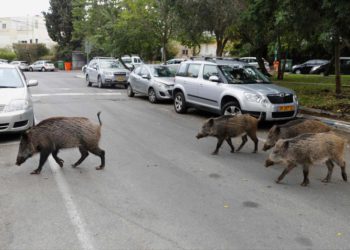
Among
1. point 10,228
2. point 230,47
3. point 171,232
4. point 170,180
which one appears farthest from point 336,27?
point 230,47

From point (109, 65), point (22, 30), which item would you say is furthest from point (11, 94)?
point (22, 30)

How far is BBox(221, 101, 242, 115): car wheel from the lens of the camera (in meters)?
11.0

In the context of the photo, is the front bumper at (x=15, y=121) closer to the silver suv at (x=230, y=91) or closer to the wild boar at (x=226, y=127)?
the wild boar at (x=226, y=127)

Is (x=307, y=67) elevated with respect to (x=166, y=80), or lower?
elevated

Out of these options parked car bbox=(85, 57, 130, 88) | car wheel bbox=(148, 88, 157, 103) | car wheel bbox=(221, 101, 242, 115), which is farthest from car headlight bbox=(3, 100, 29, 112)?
parked car bbox=(85, 57, 130, 88)

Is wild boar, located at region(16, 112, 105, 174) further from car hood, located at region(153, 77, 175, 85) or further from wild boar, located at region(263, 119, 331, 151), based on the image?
car hood, located at region(153, 77, 175, 85)

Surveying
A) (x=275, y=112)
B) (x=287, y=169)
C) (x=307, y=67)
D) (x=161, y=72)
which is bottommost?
(x=287, y=169)

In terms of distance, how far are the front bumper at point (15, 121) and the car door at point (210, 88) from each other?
16.7 feet

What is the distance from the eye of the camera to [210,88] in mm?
12031

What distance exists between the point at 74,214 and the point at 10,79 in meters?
6.18

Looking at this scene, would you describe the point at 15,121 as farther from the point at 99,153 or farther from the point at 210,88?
the point at 210,88

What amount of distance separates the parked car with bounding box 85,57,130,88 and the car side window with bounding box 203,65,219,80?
1091 cm

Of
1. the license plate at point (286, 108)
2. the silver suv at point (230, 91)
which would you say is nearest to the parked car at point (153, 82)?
the silver suv at point (230, 91)

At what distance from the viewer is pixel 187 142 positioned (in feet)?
30.3
